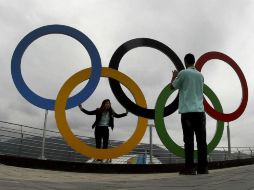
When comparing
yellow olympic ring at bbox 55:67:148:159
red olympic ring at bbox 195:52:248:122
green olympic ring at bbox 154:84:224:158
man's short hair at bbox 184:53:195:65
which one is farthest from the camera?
red olympic ring at bbox 195:52:248:122

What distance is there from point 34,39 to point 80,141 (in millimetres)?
2583

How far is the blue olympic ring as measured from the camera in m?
A: 7.82

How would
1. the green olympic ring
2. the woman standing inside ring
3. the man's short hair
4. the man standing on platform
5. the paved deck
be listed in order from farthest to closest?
the green olympic ring < the woman standing inside ring < the man's short hair < the man standing on platform < the paved deck

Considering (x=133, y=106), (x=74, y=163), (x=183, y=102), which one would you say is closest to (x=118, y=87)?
(x=133, y=106)

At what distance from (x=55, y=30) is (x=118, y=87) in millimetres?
1995

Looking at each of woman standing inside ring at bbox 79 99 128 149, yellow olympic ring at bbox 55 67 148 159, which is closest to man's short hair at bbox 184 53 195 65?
woman standing inside ring at bbox 79 99 128 149

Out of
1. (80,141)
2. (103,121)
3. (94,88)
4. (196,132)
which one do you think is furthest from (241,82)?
(196,132)

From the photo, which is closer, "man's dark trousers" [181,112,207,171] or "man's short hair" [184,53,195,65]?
"man's dark trousers" [181,112,207,171]

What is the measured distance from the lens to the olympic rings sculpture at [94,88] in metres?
7.81

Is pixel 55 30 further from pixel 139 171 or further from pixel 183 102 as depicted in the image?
pixel 183 102

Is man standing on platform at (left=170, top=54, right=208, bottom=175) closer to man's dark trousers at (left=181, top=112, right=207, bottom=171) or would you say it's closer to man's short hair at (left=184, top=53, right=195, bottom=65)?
man's dark trousers at (left=181, top=112, right=207, bottom=171)

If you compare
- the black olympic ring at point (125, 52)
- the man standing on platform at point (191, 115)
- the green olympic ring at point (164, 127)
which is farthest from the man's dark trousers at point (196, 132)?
the black olympic ring at point (125, 52)

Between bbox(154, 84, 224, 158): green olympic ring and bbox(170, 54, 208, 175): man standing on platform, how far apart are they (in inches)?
137

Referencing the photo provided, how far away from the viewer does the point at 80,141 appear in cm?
786
